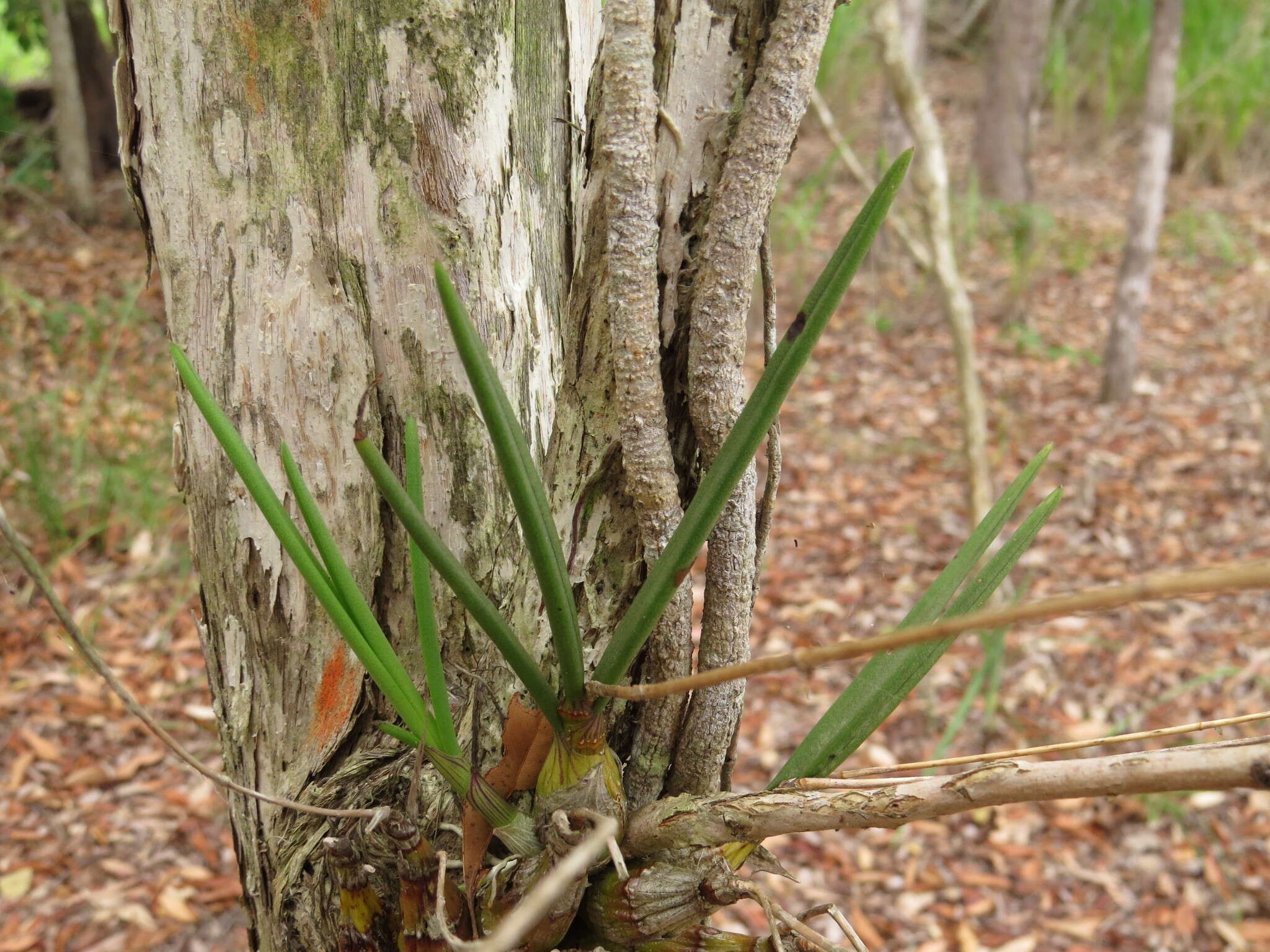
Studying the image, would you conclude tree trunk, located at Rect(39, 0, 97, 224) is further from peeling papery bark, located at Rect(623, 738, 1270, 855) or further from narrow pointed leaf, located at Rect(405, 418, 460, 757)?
peeling papery bark, located at Rect(623, 738, 1270, 855)

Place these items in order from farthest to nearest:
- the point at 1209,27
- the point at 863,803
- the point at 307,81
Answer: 1. the point at 1209,27
2. the point at 307,81
3. the point at 863,803

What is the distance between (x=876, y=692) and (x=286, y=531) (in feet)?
1.52

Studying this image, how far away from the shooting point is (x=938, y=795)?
1.80 feet

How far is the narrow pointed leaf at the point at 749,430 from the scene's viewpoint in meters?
0.54

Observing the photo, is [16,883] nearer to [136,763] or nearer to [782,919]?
[136,763]

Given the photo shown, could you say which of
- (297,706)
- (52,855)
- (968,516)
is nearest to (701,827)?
(297,706)

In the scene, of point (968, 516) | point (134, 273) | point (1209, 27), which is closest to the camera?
point (968, 516)

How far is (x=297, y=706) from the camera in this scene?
2.65ft

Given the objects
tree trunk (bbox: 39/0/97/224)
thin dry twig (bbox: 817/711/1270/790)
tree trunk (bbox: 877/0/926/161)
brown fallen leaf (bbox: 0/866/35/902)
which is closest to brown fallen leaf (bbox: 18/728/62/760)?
brown fallen leaf (bbox: 0/866/35/902)

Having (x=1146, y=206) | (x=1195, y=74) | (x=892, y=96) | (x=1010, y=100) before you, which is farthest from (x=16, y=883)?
(x=1195, y=74)

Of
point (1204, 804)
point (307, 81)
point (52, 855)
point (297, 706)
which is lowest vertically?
point (52, 855)

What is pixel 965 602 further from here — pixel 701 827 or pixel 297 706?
pixel 297 706

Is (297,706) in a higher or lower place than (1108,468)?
higher

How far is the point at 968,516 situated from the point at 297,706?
114 inches
